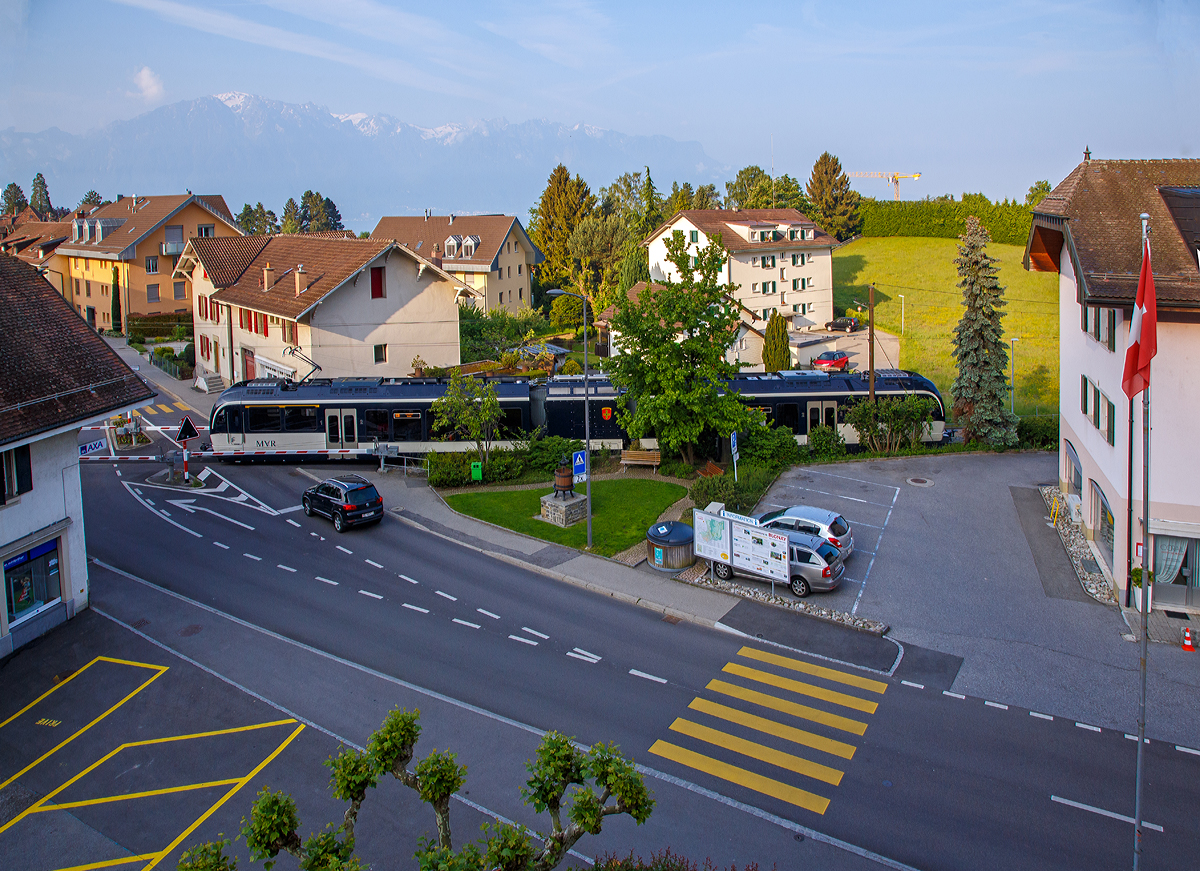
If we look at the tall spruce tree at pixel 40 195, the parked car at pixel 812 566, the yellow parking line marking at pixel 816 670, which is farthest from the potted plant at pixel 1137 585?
the tall spruce tree at pixel 40 195

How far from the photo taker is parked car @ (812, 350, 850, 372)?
51281 millimetres

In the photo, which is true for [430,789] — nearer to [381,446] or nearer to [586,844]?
[586,844]

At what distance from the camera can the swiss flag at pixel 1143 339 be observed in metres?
14.4

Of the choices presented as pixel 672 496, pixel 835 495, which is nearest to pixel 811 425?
pixel 835 495

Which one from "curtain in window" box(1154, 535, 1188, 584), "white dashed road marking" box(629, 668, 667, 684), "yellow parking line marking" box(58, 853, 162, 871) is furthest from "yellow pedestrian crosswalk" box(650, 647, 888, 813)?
"yellow parking line marking" box(58, 853, 162, 871)

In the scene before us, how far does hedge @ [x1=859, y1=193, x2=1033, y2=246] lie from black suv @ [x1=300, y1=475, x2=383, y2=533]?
261 ft

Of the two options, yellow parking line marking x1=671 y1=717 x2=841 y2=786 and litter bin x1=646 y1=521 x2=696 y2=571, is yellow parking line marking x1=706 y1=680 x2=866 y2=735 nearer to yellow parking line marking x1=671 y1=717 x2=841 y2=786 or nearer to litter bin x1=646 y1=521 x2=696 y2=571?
yellow parking line marking x1=671 y1=717 x2=841 y2=786

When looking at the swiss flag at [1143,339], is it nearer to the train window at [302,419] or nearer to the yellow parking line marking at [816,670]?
the yellow parking line marking at [816,670]

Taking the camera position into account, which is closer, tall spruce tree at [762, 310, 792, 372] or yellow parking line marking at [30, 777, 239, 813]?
yellow parking line marking at [30, 777, 239, 813]

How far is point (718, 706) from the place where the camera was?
18.0 m

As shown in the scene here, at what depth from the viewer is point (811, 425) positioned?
120 feet

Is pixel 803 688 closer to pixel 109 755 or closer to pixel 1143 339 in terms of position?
pixel 1143 339

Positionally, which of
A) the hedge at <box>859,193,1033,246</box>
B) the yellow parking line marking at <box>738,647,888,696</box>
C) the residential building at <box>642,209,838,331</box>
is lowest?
the yellow parking line marking at <box>738,647,888,696</box>

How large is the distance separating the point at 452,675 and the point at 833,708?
26.4 feet
